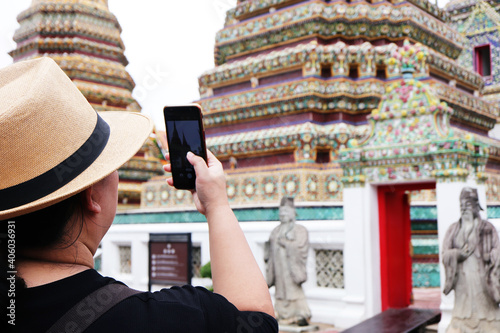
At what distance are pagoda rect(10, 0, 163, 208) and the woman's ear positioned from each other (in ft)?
47.4

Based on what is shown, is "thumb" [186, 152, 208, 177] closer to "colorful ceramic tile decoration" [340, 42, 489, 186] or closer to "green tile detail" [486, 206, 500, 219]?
"colorful ceramic tile decoration" [340, 42, 489, 186]

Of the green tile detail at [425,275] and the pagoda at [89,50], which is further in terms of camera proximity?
the pagoda at [89,50]

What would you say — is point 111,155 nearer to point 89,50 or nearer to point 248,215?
point 248,215

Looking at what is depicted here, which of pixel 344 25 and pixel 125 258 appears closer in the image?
pixel 125 258

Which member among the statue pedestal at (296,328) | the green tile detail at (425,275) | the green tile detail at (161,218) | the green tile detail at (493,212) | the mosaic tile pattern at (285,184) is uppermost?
the mosaic tile pattern at (285,184)

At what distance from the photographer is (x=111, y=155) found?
1.35 m

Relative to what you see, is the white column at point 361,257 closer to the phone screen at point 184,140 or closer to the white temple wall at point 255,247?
the white temple wall at point 255,247

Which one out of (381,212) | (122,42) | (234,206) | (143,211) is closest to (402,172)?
(381,212)

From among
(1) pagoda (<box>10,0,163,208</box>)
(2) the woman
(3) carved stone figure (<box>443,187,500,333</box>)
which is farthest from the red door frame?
(1) pagoda (<box>10,0,163,208</box>)

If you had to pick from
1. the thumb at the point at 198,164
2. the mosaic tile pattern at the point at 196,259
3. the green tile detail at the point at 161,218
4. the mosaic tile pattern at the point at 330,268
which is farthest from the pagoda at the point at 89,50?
the thumb at the point at 198,164

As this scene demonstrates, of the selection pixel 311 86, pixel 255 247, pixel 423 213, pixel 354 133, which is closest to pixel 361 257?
pixel 255 247

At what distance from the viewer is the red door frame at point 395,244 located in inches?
A: 300

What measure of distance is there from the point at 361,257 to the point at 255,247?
80.0 inches

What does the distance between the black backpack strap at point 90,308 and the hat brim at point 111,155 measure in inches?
8.5
